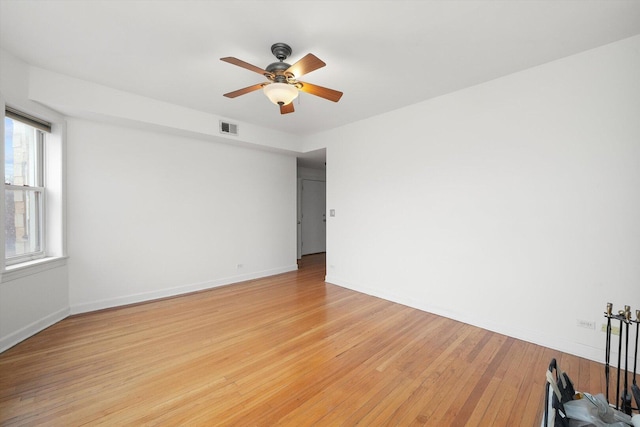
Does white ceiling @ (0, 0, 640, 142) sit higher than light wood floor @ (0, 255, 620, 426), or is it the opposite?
white ceiling @ (0, 0, 640, 142)

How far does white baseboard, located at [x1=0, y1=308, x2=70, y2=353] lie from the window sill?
53cm

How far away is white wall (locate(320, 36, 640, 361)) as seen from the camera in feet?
7.45

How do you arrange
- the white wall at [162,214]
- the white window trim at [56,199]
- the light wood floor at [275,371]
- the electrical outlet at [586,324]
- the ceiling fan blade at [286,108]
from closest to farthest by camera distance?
1. the light wood floor at [275,371]
2. the electrical outlet at [586,324]
3. the ceiling fan blade at [286,108]
4. the white window trim at [56,199]
5. the white wall at [162,214]

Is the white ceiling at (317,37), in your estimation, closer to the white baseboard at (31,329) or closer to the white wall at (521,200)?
the white wall at (521,200)

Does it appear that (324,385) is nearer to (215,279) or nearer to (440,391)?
(440,391)

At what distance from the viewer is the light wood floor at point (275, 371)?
174cm

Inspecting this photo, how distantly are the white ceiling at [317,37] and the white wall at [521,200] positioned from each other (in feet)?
1.22

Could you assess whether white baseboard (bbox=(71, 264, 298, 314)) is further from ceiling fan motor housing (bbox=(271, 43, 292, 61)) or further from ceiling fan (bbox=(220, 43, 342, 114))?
ceiling fan motor housing (bbox=(271, 43, 292, 61))

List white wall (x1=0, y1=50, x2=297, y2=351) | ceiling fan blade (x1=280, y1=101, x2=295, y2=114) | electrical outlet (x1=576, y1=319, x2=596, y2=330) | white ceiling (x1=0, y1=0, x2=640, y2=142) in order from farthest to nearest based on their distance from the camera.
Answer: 1. white wall (x1=0, y1=50, x2=297, y2=351)
2. ceiling fan blade (x1=280, y1=101, x2=295, y2=114)
3. electrical outlet (x1=576, y1=319, x2=596, y2=330)
4. white ceiling (x1=0, y1=0, x2=640, y2=142)

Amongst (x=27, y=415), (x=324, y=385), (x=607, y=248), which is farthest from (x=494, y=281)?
(x=27, y=415)

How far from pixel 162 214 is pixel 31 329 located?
183 cm

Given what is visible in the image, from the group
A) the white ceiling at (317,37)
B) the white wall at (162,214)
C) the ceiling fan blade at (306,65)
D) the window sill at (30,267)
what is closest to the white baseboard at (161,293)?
the white wall at (162,214)

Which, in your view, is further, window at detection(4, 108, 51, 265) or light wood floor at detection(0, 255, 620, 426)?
window at detection(4, 108, 51, 265)

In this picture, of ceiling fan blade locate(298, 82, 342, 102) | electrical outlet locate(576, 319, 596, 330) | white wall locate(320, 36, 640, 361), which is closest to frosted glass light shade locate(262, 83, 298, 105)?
ceiling fan blade locate(298, 82, 342, 102)
